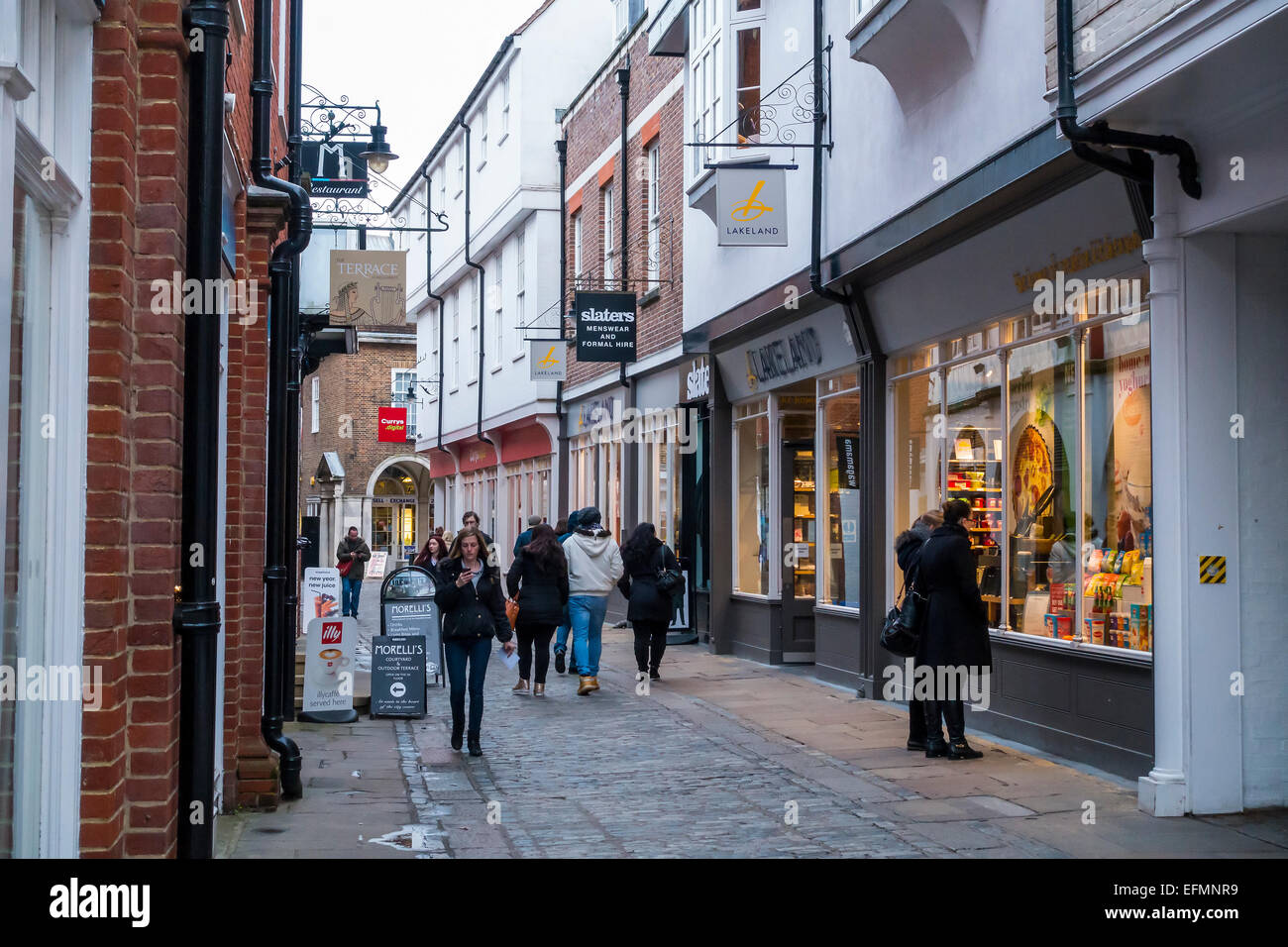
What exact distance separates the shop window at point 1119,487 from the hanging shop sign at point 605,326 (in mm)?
11589

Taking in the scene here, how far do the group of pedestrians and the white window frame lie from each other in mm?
8504

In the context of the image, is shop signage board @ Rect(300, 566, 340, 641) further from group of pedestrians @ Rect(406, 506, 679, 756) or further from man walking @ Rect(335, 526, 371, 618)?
man walking @ Rect(335, 526, 371, 618)

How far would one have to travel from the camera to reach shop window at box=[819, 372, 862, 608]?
14547 mm

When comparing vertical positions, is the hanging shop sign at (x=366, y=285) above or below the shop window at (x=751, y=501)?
above

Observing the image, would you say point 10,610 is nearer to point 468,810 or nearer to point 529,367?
point 468,810

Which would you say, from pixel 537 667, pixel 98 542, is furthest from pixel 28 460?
pixel 537 667

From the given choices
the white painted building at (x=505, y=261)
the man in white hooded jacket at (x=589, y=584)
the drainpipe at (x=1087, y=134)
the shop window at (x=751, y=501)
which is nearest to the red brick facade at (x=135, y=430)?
the drainpipe at (x=1087, y=134)

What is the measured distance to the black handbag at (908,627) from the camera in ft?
33.0

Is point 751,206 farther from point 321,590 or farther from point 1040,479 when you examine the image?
point 321,590

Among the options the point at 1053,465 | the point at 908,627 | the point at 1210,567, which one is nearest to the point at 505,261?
the point at 1053,465

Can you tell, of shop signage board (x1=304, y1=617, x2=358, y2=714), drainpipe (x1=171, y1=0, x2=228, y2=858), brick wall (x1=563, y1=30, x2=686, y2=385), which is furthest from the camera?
brick wall (x1=563, y1=30, x2=686, y2=385)

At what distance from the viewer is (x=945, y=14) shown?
10438mm

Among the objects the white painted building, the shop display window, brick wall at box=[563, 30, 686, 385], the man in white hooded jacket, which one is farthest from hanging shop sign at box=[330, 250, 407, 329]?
the white painted building

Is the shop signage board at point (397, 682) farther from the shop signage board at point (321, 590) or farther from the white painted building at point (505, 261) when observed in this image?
the white painted building at point (505, 261)
